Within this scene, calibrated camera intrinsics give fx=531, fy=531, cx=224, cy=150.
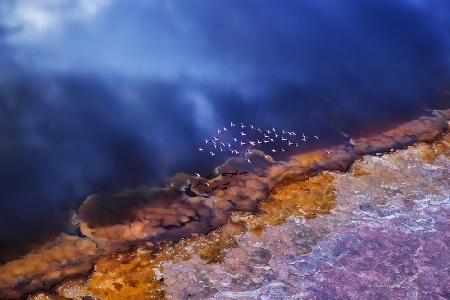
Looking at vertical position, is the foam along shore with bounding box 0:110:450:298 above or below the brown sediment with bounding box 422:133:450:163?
below

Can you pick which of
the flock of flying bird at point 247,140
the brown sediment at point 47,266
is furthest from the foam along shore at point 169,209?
the flock of flying bird at point 247,140

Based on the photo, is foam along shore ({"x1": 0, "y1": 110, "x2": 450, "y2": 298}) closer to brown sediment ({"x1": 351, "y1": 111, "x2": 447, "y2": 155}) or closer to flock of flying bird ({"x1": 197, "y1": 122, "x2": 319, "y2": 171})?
brown sediment ({"x1": 351, "y1": 111, "x2": 447, "y2": 155})

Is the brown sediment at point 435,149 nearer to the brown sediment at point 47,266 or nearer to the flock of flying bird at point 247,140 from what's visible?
the flock of flying bird at point 247,140

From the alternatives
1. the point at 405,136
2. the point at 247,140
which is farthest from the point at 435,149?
the point at 247,140

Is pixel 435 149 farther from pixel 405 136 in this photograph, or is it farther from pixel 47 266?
pixel 47 266

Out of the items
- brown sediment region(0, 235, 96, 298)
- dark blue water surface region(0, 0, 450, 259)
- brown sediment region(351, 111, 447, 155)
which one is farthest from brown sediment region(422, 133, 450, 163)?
brown sediment region(0, 235, 96, 298)
